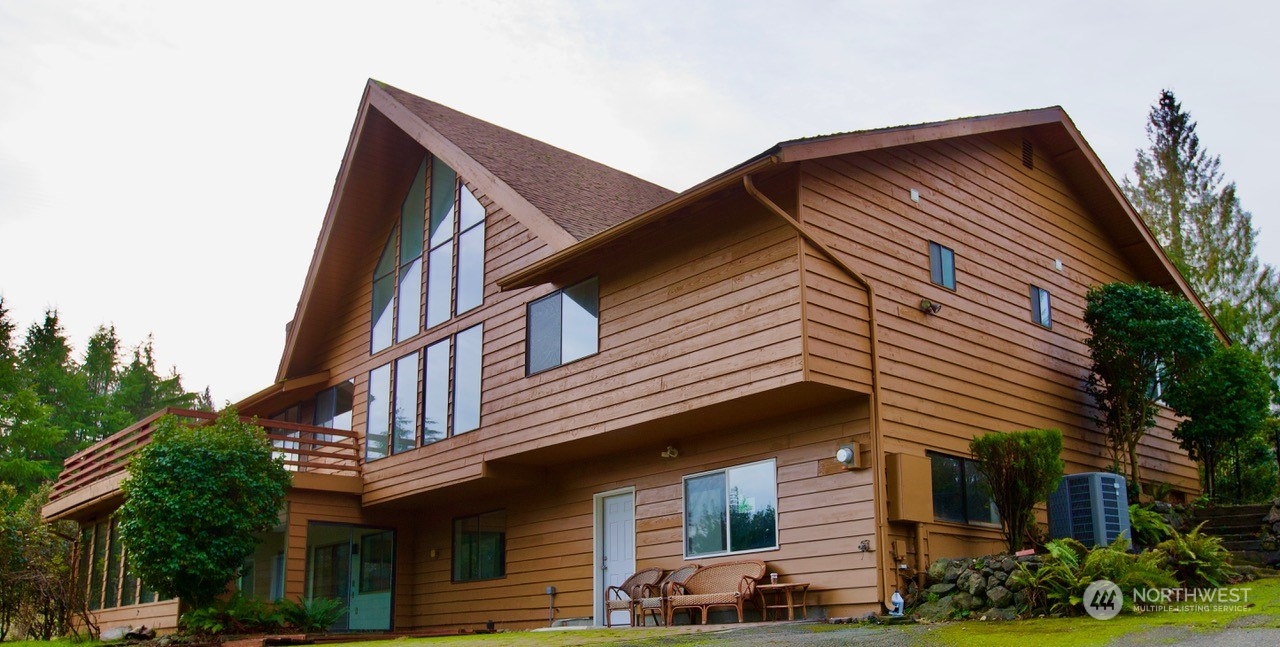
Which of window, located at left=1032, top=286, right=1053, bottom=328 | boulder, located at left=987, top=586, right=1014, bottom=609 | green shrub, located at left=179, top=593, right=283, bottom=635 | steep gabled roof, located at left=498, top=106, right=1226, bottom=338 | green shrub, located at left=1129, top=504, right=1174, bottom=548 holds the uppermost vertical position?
steep gabled roof, located at left=498, top=106, right=1226, bottom=338

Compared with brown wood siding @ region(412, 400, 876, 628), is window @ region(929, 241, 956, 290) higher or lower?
higher

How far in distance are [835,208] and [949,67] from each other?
941 cm

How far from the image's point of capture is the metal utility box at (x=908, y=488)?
1170cm

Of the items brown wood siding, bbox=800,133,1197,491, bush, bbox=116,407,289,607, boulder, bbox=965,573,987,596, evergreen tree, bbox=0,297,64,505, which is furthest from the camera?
evergreen tree, bbox=0,297,64,505

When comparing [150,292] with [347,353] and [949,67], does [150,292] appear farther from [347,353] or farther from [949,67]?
[949,67]

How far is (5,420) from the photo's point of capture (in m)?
33.9

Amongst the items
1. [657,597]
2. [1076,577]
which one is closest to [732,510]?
[657,597]

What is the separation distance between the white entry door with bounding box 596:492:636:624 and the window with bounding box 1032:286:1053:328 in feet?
20.4

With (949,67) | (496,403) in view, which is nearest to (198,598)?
(496,403)

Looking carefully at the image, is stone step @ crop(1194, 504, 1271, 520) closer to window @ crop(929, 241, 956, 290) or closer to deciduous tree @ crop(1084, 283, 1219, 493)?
deciduous tree @ crop(1084, 283, 1219, 493)

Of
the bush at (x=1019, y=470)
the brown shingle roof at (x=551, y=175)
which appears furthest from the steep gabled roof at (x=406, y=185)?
the bush at (x=1019, y=470)

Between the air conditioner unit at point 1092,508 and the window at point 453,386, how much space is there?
816 centimetres

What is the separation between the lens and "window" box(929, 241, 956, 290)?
13.9 m

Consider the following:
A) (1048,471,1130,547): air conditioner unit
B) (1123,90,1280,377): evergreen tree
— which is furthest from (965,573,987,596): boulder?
(1123,90,1280,377): evergreen tree
